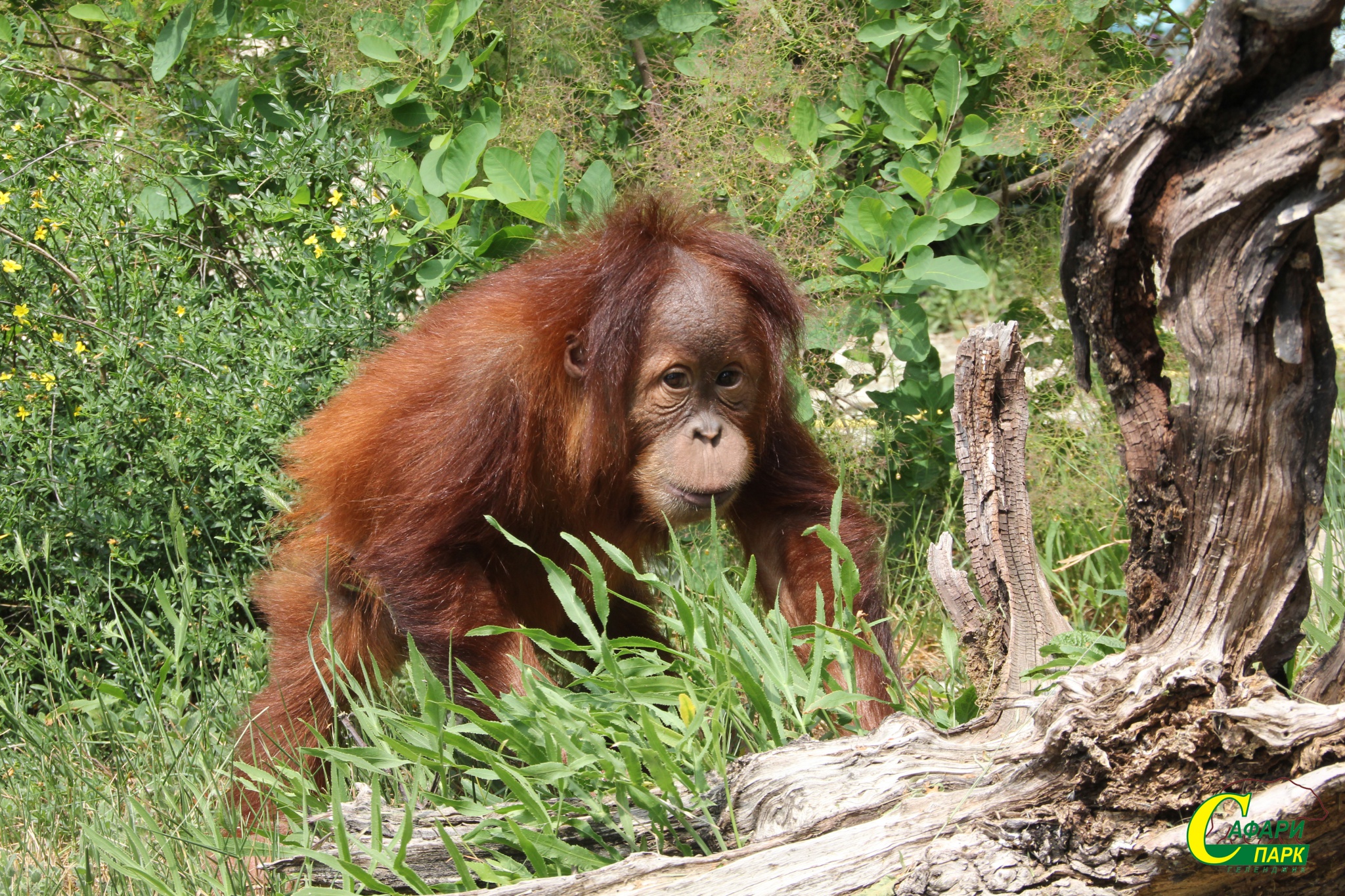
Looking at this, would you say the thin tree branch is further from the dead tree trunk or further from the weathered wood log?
the dead tree trunk

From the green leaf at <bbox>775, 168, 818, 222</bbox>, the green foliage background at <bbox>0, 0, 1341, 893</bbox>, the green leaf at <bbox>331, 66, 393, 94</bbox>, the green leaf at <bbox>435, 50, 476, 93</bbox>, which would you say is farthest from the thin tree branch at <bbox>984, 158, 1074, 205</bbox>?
the green leaf at <bbox>331, 66, 393, 94</bbox>

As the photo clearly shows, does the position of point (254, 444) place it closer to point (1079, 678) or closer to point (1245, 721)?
point (1079, 678)

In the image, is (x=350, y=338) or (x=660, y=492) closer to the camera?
(x=660, y=492)

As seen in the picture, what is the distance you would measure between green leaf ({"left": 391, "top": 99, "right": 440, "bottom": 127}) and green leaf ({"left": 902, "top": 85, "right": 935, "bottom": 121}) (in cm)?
157

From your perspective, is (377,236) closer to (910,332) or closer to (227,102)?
(227,102)

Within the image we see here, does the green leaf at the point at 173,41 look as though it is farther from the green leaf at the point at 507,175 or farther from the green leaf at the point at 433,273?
the green leaf at the point at 507,175

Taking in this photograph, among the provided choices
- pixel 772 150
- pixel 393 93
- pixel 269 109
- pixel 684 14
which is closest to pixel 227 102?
pixel 269 109

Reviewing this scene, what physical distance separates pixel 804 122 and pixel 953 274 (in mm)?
698

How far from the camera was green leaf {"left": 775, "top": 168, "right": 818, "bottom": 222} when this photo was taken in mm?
3840

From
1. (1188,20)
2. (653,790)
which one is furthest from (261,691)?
(1188,20)

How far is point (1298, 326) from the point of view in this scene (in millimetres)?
1773

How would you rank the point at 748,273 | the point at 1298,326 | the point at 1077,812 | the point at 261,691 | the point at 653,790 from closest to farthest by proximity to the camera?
the point at 1298,326, the point at 1077,812, the point at 653,790, the point at 748,273, the point at 261,691

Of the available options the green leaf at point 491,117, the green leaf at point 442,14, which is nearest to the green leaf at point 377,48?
the green leaf at point 442,14

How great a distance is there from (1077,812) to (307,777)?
187cm
